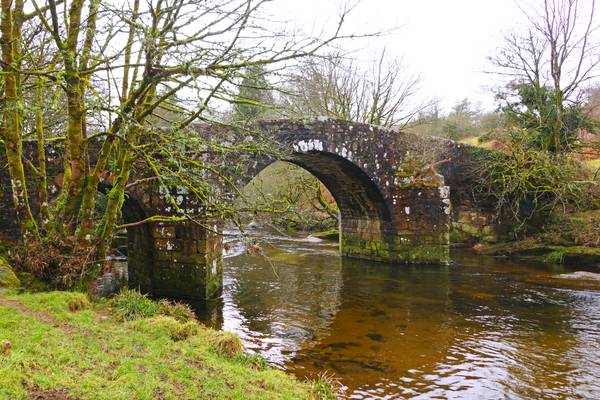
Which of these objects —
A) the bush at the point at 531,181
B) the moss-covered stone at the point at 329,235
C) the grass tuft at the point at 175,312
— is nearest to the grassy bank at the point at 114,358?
the grass tuft at the point at 175,312

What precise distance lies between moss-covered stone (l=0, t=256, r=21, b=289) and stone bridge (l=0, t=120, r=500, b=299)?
166 centimetres

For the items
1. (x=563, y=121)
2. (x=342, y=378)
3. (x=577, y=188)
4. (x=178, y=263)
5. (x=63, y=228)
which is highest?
(x=563, y=121)

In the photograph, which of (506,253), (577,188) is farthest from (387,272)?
(577,188)

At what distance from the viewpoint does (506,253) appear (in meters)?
15.1

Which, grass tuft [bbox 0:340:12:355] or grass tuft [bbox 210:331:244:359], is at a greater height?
grass tuft [bbox 0:340:12:355]

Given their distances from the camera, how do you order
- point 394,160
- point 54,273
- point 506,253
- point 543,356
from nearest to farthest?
point 54,273 < point 543,356 < point 394,160 < point 506,253

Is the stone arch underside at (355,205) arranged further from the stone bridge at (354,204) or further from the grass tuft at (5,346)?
the grass tuft at (5,346)

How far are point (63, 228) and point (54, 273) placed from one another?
0.55 metres

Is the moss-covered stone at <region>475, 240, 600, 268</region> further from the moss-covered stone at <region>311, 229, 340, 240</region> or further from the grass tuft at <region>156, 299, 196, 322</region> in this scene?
the grass tuft at <region>156, 299, 196, 322</region>

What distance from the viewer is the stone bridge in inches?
353

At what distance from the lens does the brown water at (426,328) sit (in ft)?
17.2

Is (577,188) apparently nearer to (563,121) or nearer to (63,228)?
(563,121)

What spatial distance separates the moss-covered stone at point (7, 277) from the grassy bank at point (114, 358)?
0.85 ft

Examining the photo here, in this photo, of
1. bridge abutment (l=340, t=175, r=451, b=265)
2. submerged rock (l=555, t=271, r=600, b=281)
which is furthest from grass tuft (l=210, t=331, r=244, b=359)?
submerged rock (l=555, t=271, r=600, b=281)
